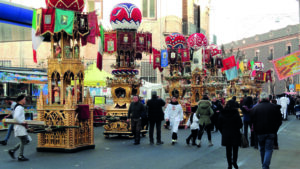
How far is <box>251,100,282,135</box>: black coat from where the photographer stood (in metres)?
8.80

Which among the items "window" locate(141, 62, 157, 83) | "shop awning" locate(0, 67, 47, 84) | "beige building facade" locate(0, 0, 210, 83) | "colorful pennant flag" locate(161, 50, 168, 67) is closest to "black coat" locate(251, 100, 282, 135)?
"shop awning" locate(0, 67, 47, 84)

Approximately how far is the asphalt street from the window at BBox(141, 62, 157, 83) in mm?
25966

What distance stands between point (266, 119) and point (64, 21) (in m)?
6.51

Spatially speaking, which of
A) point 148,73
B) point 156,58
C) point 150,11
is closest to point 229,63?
point 156,58

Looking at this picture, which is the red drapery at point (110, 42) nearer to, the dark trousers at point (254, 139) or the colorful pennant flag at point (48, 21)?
the colorful pennant flag at point (48, 21)

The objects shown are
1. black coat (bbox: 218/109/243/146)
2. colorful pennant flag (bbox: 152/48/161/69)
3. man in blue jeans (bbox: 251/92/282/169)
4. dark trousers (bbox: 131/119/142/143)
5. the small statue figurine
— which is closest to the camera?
man in blue jeans (bbox: 251/92/282/169)

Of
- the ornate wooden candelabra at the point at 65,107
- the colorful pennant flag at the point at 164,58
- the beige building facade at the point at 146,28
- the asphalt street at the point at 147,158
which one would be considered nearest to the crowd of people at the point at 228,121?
the asphalt street at the point at 147,158

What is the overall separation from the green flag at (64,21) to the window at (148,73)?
91.0 feet

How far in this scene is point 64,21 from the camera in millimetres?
12375

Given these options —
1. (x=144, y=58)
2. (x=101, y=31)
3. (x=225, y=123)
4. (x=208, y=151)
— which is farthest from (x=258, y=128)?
(x=144, y=58)

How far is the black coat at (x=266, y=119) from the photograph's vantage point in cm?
880

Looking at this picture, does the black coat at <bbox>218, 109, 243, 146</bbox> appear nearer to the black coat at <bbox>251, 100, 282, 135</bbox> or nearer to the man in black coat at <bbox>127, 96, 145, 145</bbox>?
the black coat at <bbox>251, 100, 282, 135</bbox>

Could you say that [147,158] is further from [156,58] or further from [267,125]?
[156,58]

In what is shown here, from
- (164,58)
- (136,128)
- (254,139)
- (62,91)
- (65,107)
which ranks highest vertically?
(164,58)
